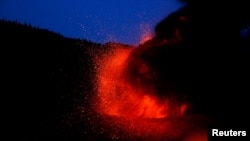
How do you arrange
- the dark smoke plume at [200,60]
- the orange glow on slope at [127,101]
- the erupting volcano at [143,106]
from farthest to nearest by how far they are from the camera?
1. the orange glow on slope at [127,101]
2. the dark smoke plume at [200,60]
3. the erupting volcano at [143,106]

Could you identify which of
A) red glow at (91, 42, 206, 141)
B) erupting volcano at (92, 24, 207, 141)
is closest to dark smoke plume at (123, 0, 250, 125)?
erupting volcano at (92, 24, 207, 141)

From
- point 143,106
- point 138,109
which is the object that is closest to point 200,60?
point 143,106

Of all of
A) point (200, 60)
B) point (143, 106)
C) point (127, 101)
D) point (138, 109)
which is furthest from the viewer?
point (127, 101)

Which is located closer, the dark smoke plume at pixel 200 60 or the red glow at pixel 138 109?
the red glow at pixel 138 109

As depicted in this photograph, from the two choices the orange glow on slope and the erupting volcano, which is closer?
the erupting volcano

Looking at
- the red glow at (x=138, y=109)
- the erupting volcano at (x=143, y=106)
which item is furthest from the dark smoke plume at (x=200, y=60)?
the red glow at (x=138, y=109)

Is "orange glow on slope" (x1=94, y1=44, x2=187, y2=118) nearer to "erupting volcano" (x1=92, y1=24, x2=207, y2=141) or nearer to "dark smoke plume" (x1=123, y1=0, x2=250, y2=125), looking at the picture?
"erupting volcano" (x1=92, y1=24, x2=207, y2=141)

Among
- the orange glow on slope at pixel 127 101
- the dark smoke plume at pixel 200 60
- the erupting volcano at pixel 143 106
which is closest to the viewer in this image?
the erupting volcano at pixel 143 106

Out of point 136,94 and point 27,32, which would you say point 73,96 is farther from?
point 27,32

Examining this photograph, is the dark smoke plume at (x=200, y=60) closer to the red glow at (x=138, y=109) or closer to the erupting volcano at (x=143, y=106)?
the erupting volcano at (x=143, y=106)

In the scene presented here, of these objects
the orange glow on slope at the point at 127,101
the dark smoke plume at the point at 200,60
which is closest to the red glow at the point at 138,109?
the orange glow on slope at the point at 127,101

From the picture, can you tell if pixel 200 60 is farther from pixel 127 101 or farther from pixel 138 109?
pixel 127 101

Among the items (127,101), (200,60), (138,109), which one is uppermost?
(200,60)

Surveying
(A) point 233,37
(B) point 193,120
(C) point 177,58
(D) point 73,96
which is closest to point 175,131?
(B) point 193,120
